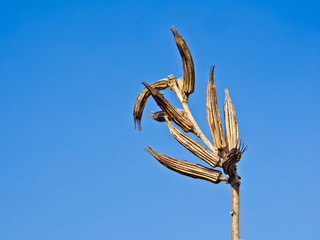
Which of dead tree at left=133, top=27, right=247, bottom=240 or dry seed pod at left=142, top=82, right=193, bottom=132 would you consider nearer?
dead tree at left=133, top=27, right=247, bottom=240

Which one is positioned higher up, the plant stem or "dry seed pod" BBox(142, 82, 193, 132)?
"dry seed pod" BBox(142, 82, 193, 132)

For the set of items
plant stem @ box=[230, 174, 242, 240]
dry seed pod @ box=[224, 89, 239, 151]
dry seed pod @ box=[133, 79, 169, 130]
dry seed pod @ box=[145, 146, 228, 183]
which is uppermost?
dry seed pod @ box=[133, 79, 169, 130]

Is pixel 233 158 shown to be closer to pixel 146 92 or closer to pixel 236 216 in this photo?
pixel 236 216

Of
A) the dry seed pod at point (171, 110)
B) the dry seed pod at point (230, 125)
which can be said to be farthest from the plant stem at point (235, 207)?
the dry seed pod at point (171, 110)

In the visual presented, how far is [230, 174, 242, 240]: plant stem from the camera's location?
5766 millimetres

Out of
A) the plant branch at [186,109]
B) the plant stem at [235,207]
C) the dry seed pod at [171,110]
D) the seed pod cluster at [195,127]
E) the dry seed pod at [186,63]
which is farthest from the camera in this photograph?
the dry seed pod at [186,63]

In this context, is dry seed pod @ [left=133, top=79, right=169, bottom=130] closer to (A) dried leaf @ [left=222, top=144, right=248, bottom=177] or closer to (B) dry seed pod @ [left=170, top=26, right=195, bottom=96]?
(B) dry seed pod @ [left=170, top=26, right=195, bottom=96]

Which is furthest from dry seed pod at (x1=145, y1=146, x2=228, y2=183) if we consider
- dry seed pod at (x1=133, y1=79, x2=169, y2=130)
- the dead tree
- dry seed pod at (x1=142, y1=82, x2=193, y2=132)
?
dry seed pod at (x1=133, y1=79, x2=169, y2=130)

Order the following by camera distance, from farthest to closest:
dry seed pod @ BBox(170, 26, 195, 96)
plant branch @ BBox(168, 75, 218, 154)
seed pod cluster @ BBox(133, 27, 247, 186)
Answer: dry seed pod @ BBox(170, 26, 195, 96) < plant branch @ BBox(168, 75, 218, 154) < seed pod cluster @ BBox(133, 27, 247, 186)

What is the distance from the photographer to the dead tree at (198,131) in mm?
6008

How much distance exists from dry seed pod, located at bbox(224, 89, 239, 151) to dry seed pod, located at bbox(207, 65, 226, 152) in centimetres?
8

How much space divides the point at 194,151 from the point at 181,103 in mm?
949

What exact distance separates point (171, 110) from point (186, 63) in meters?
→ 0.76

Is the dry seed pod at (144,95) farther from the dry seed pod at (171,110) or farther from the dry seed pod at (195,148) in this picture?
the dry seed pod at (195,148)
